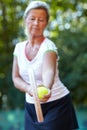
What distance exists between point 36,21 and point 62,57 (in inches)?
185

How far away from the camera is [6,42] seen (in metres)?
8.08

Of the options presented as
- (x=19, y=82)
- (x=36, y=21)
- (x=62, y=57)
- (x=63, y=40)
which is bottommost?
(x=62, y=57)

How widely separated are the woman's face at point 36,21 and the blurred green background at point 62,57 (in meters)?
3.62

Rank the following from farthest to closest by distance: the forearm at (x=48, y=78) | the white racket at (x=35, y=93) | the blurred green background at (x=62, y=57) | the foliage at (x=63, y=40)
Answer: the foliage at (x=63, y=40)
the blurred green background at (x=62, y=57)
the forearm at (x=48, y=78)
the white racket at (x=35, y=93)

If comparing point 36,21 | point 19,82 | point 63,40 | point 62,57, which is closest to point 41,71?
point 19,82

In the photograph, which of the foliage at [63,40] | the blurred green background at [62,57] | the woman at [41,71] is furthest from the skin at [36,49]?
the foliage at [63,40]

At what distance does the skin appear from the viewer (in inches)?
87.3

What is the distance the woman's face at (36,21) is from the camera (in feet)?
7.57

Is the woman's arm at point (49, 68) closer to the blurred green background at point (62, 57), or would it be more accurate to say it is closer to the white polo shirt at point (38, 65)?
the white polo shirt at point (38, 65)

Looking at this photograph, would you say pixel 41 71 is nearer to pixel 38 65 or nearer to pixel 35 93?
pixel 38 65

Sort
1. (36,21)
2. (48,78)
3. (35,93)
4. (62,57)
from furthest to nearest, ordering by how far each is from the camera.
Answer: (62,57) → (36,21) → (48,78) → (35,93)

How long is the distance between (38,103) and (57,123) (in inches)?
11.3

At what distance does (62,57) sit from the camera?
6984 millimetres

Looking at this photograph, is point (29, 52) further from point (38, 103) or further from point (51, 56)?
point (38, 103)
